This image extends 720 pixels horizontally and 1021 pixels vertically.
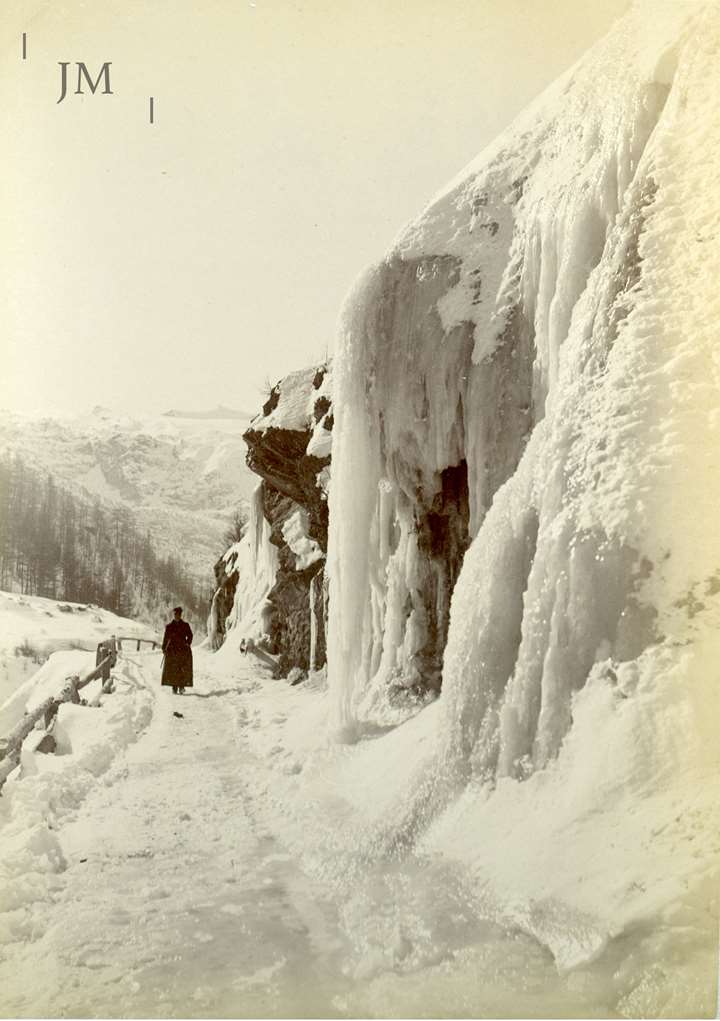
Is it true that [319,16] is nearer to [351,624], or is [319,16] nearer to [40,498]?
[40,498]

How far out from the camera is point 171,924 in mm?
2957

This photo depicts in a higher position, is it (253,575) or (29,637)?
(29,637)

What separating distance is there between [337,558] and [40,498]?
1814mm

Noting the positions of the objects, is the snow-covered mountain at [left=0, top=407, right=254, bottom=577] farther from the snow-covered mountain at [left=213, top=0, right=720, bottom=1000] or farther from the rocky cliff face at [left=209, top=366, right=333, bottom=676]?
the snow-covered mountain at [left=213, top=0, right=720, bottom=1000]

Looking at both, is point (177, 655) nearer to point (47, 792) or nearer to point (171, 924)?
point (47, 792)

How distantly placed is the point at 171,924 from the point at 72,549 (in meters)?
2.17

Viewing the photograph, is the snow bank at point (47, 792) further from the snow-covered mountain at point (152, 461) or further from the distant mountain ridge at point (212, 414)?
the distant mountain ridge at point (212, 414)

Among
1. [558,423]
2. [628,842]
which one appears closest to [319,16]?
[558,423]

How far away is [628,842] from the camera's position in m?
2.70

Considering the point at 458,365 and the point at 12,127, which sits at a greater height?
the point at 12,127

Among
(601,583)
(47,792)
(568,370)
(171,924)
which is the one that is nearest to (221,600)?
(47,792)

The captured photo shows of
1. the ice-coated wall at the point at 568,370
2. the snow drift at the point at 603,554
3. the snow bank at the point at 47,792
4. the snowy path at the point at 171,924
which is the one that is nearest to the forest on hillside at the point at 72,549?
Answer: the snow bank at the point at 47,792

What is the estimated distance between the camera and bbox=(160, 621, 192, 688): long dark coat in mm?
6215

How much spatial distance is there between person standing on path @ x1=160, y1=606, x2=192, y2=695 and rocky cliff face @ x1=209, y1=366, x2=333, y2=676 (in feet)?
2.94
